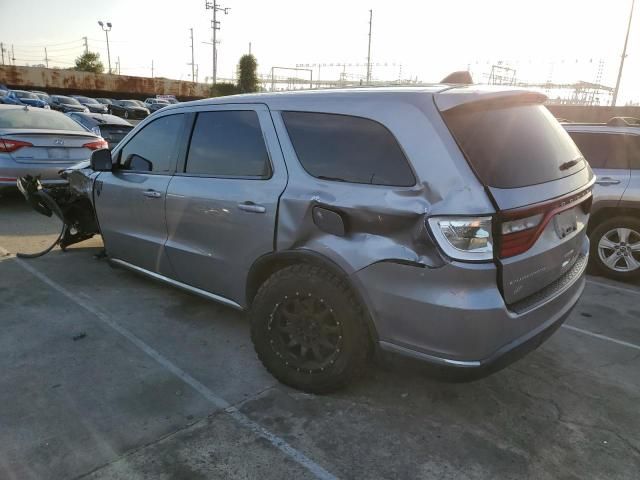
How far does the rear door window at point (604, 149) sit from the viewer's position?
543cm

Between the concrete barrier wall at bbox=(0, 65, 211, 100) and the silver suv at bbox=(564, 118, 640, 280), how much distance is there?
190 feet

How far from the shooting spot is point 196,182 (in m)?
3.54

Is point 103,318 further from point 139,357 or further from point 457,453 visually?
point 457,453

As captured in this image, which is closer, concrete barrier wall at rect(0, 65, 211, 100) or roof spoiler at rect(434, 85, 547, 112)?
roof spoiler at rect(434, 85, 547, 112)

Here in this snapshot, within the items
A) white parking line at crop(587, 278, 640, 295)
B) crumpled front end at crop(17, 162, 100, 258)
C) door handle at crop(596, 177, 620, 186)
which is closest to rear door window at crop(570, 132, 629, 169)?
door handle at crop(596, 177, 620, 186)

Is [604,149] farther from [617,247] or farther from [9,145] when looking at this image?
[9,145]

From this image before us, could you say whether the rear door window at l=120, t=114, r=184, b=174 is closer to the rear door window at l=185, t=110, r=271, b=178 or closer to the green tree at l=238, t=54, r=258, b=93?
the rear door window at l=185, t=110, r=271, b=178

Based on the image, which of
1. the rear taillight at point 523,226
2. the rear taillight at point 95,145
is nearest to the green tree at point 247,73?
the rear taillight at point 95,145

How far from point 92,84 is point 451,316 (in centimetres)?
6144

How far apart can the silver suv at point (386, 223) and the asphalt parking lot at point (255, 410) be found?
14.2 inches

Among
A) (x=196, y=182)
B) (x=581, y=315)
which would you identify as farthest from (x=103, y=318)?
(x=581, y=315)

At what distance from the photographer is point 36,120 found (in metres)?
7.80

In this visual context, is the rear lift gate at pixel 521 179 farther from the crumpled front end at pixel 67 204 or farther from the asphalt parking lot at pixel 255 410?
the crumpled front end at pixel 67 204

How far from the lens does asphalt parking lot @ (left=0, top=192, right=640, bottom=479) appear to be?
2414mm
